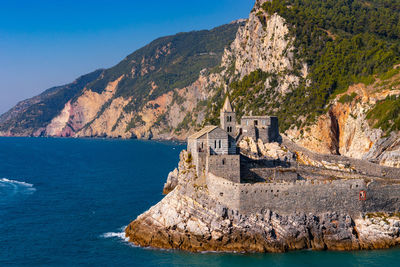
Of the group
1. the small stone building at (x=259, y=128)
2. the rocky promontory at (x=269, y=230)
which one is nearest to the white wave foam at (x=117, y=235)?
the rocky promontory at (x=269, y=230)

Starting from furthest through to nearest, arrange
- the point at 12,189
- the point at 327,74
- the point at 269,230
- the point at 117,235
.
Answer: the point at 327,74 → the point at 12,189 → the point at 117,235 → the point at 269,230

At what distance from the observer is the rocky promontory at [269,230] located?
47.1 m

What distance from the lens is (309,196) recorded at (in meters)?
49.1

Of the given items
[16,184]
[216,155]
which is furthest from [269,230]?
[16,184]

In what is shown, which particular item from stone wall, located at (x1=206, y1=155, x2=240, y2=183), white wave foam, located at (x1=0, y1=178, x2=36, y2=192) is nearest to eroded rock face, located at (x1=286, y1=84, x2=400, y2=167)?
stone wall, located at (x1=206, y1=155, x2=240, y2=183)

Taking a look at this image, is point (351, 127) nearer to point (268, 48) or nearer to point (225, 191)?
point (268, 48)

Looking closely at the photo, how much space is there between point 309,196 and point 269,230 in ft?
19.6

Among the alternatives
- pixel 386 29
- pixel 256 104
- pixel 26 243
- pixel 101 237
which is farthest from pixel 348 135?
pixel 26 243

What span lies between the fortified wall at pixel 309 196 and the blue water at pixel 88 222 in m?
5.01

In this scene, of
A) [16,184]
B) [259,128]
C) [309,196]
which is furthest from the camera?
[16,184]

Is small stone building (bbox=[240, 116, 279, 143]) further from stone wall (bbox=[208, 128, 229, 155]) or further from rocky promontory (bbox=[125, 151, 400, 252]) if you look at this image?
rocky promontory (bbox=[125, 151, 400, 252])

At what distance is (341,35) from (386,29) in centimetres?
1504

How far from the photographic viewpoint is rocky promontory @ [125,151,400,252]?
47094mm

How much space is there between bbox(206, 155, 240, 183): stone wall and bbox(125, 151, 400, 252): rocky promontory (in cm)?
298
